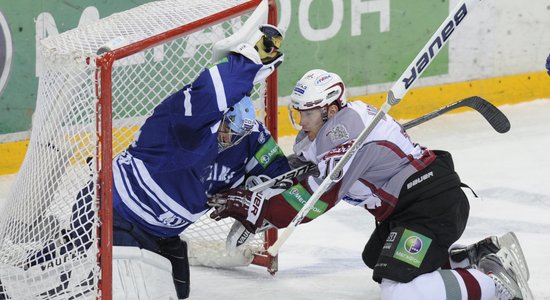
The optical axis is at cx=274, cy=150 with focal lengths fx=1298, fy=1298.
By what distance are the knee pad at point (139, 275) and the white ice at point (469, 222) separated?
0.45 metres

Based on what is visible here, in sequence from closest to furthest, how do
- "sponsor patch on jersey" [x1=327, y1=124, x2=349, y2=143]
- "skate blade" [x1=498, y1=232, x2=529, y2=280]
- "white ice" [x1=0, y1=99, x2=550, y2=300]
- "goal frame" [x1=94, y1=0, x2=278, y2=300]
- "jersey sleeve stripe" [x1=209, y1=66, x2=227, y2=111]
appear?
"goal frame" [x1=94, y1=0, x2=278, y2=300] < "jersey sleeve stripe" [x1=209, y1=66, x2=227, y2=111] < "sponsor patch on jersey" [x1=327, y1=124, x2=349, y2=143] < "skate blade" [x1=498, y1=232, x2=529, y2=280] < "white ice" [x1=0, y1=99, x2=550, y2=300]

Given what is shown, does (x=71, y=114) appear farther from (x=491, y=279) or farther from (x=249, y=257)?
(x=491, y=279)

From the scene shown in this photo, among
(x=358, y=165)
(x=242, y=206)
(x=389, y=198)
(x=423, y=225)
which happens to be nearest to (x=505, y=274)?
(x=423, y=225)

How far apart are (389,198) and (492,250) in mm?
393

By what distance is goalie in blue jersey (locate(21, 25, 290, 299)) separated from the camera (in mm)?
3236

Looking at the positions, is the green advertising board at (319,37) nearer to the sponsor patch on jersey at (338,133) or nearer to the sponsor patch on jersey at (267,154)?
the sponsor patch on jersey at (267,154)

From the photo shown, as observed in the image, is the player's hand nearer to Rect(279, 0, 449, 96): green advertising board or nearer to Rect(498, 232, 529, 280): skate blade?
Rect(498, 232, 529, 280): skate blade

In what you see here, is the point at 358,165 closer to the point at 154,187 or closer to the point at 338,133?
the point at 338,133

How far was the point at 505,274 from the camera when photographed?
12.1 feet

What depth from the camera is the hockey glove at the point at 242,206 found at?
355 centimetres

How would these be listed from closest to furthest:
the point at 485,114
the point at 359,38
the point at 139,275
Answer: the point at 139,275 < the point at 485,114 < the point at 359,38

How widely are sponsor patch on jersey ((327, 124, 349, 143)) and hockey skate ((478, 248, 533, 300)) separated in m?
0.59

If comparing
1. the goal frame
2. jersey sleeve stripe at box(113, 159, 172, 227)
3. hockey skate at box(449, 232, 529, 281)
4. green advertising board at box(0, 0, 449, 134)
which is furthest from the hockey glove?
green advertising board at box(0, 0, 449, 134)

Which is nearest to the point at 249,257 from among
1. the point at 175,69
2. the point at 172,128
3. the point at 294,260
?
the point at 294,260
